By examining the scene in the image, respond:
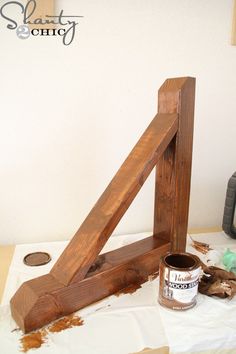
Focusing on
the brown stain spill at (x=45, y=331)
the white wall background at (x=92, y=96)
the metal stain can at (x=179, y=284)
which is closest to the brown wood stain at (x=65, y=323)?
the brown stain spill at (x=45, y=331)

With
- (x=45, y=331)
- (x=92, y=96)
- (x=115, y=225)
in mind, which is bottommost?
(x=45, y=331)

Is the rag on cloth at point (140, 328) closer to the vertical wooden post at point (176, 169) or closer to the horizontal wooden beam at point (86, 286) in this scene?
the horizontal wooden beam at point (86, 286)

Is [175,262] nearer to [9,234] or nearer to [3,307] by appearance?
[3,307]

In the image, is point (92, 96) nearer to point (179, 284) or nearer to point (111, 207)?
point (111, 207)

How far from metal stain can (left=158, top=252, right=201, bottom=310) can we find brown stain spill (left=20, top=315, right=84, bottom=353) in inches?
5.7

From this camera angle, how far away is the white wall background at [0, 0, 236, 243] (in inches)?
25.8

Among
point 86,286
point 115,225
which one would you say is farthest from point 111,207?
point 86,286

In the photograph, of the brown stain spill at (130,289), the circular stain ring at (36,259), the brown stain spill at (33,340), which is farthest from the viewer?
the circular stain ring at (36,259)

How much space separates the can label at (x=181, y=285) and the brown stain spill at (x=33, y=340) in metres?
0.20

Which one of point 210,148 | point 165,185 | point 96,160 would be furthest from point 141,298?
point 210,148

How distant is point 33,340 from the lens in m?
0.42

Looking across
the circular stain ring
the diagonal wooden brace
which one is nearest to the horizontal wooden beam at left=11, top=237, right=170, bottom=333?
the diagonal wooden brace

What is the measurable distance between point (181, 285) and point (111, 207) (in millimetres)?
167

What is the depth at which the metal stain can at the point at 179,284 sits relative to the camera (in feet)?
1.47
